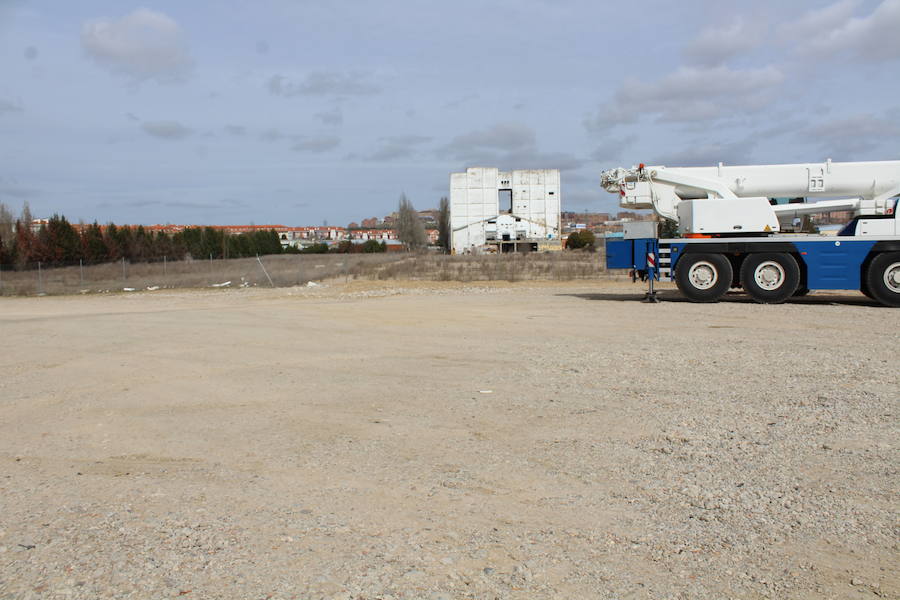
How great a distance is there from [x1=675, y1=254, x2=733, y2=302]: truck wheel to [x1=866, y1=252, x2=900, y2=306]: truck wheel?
3.19m

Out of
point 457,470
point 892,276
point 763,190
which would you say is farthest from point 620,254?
point 457,470

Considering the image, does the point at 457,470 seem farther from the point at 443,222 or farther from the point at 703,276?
the point at 443,222

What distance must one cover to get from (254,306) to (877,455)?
63.6 feet

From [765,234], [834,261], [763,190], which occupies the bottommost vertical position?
[834,261]

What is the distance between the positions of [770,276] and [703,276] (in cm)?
160

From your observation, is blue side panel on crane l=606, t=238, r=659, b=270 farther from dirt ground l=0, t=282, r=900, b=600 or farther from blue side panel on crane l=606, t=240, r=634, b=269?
dirt ground l=0, t=282, r=900, b=600

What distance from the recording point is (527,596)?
12.7ft

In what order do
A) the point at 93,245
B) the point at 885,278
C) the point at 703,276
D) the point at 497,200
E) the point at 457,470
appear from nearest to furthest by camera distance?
1. the point at 457,470
2. the point at 885,278
3. the point at 703,276
4. the point at 93,245
5. the point at 497,200

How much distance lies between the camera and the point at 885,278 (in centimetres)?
1831

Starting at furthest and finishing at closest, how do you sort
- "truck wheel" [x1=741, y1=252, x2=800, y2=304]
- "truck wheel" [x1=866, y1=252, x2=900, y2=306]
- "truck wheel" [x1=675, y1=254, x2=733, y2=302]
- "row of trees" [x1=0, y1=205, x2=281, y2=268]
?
"row of trees" [x1=0, y1=205, x2=281, y2=268] < "truck wheel" [x1=675, y1=254, x2=733, y2=302] < "truck wheel" [x1=741, y1=252, x2=800, y2=304] < "truck wheel" [x1=866, y1=252, x2=900, y2=306]

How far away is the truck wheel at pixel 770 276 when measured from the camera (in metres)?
19.1

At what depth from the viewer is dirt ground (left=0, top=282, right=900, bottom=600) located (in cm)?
415

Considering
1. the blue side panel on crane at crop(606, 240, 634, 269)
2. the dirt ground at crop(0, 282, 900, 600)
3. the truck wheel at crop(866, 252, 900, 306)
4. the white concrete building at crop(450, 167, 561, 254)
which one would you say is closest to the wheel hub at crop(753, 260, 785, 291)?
the truck wheel at crop(866, 252, 900, 306)

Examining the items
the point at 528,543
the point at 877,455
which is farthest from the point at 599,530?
the point at 877,455
